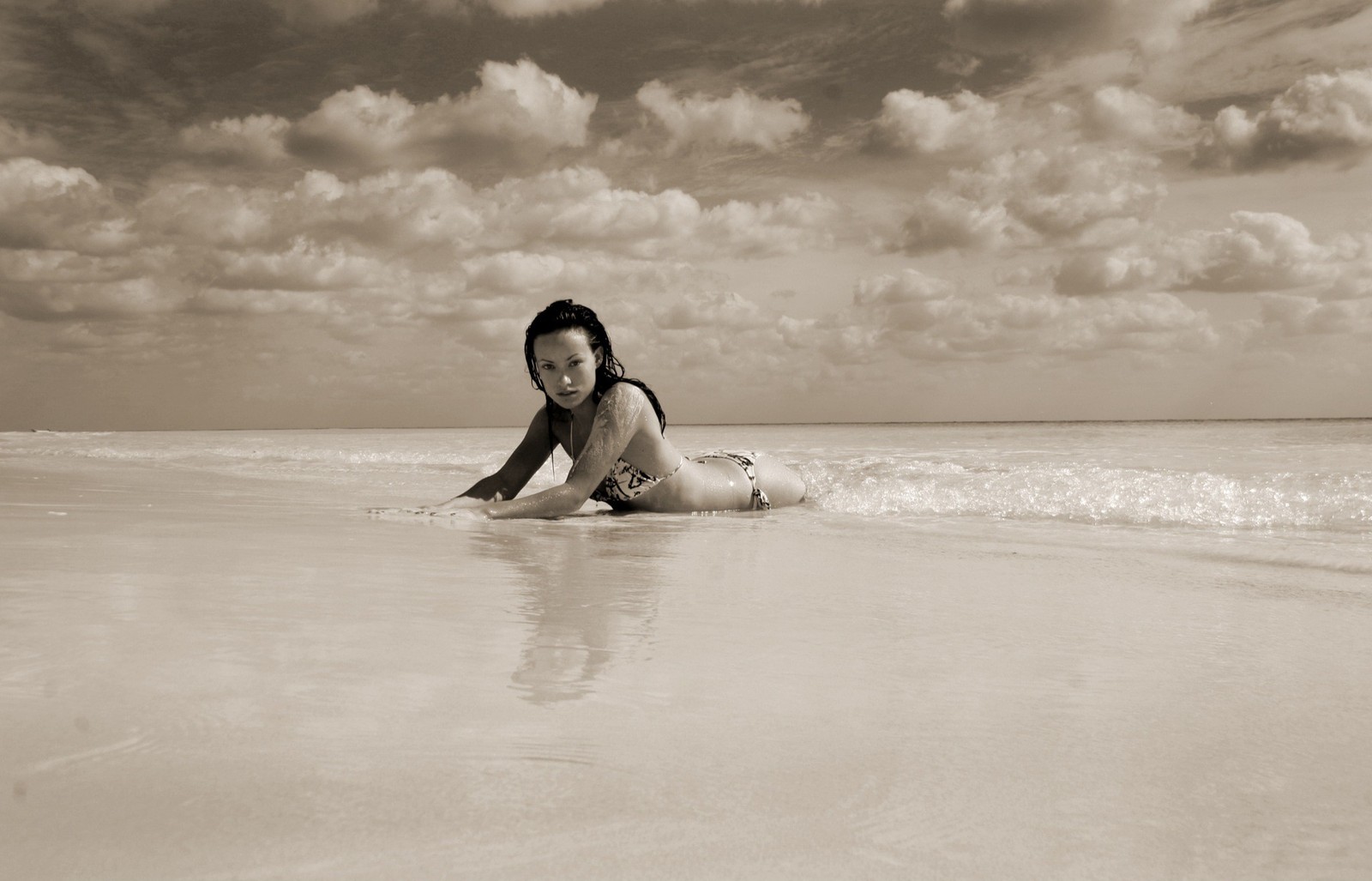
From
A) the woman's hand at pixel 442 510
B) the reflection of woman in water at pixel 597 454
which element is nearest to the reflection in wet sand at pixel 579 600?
the woman's hand at pixel 442 510

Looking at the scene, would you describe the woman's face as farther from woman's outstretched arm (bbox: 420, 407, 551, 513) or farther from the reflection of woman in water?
woman's outstretched arm (bbox: 420, 407, 551, 513)

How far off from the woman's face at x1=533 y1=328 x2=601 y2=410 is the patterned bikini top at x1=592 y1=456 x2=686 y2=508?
0.54m

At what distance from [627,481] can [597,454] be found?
53 cm

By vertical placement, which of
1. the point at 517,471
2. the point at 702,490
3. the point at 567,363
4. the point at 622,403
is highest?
the point at 567,363

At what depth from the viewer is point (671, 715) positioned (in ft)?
4.75

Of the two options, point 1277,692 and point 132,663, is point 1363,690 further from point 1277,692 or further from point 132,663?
point 132,663

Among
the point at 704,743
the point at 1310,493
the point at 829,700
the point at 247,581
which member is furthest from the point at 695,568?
the point at 1310,493

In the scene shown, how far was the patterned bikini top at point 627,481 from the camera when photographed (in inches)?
216

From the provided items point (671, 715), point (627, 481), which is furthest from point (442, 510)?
point (671, 715)

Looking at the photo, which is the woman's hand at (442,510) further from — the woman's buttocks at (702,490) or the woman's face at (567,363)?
the woman's buttocks at (702,490)

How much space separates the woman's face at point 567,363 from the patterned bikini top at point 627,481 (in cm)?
54

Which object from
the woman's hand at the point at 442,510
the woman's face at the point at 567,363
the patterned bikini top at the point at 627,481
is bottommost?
the woman's hand at the point at 442,510

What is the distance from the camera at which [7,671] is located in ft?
5.16

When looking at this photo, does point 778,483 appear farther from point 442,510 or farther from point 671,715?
point 671,715
